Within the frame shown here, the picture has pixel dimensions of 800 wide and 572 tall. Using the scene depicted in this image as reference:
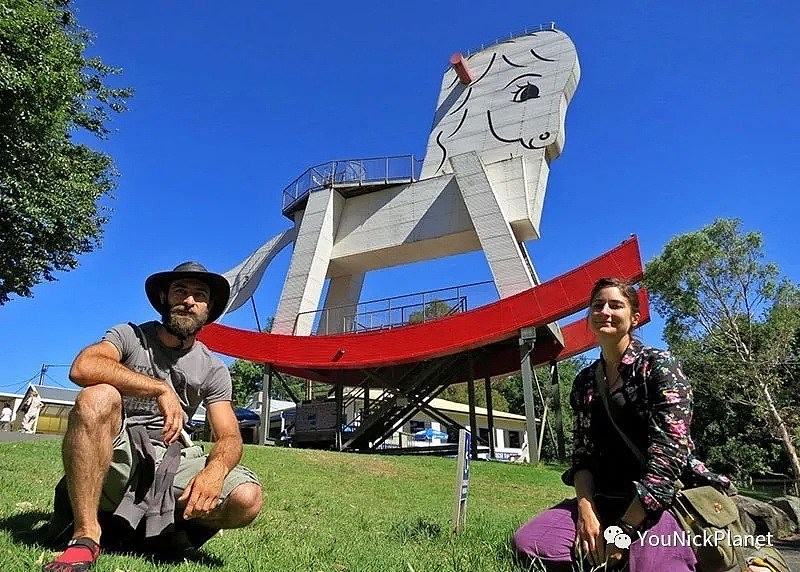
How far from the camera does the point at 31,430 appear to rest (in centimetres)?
1855

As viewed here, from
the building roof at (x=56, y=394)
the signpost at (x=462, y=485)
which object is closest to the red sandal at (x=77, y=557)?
the signpost at (x=462, y=485)

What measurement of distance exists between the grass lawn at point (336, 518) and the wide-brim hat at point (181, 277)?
3.96 ft

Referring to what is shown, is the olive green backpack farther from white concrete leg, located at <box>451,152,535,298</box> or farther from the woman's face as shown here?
white concrete leg, located at <box>451,152,535,298</box>

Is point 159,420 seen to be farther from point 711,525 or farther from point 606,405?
point 711,525

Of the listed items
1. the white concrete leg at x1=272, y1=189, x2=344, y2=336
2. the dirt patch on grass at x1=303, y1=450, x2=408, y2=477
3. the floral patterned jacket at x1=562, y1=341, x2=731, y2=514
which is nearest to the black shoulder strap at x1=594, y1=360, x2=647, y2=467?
the floral patterned jacket at x1=562, y1=341, x2=731, y2=514

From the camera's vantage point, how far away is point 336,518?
557 cm

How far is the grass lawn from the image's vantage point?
2785mm

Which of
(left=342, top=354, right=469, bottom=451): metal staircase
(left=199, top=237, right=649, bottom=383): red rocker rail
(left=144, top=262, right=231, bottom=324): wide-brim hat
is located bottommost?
(left=144, top=262, right=231, bottom=324): wide-brim hat

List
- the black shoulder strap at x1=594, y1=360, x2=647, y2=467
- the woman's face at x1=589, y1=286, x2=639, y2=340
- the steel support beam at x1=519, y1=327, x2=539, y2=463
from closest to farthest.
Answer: the black shoulder strap at x1=594, y1=360, x2=647, y2=467 < the woman's face at x1=589, y1=286, x2=639, y2=340 < the steel support beam at x1=519, y1=327, x2=539, y2=463

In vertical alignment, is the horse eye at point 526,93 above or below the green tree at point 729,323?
above

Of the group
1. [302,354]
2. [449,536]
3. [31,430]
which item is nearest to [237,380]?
[31,430]

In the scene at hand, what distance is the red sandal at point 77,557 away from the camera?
6.91 feet

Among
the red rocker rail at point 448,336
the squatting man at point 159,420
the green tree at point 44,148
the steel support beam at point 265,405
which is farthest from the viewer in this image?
the steel support beam at point 265,405

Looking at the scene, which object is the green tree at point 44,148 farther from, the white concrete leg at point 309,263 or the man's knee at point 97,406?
the man's knee at point 97,406
